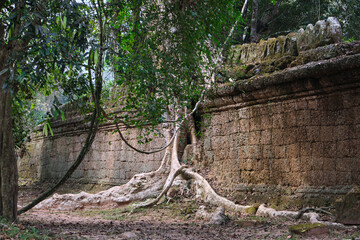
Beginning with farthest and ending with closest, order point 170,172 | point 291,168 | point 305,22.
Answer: point 305,22 < point 170,172 < point 291,168

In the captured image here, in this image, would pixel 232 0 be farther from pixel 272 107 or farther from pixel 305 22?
pixel 305 22

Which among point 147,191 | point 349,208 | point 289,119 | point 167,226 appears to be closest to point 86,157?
point 147,191

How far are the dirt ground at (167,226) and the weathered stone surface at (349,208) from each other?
24cm

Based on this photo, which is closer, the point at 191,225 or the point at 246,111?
the point at 191,225

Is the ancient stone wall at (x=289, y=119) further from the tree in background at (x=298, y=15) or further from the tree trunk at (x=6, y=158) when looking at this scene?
the tree in background at (x=298, y=15)

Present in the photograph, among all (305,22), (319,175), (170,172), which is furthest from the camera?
(305,22)

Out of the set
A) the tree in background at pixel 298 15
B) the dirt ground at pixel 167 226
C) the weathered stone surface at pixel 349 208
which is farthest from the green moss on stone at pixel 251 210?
the tree in background at pixel 298 15

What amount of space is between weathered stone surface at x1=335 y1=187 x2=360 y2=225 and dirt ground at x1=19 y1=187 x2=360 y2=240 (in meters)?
0.24

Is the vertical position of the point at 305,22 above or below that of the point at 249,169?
above

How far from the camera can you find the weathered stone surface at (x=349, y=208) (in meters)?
4.86

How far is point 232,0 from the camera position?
626cm

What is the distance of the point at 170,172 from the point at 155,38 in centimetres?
317

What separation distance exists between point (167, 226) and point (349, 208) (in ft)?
8.97

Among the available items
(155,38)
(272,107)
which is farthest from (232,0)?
(272,107)
